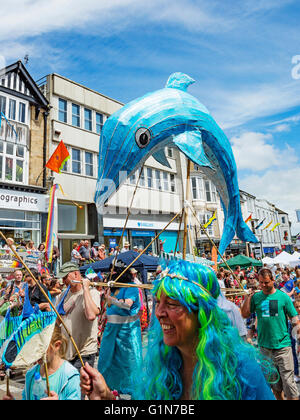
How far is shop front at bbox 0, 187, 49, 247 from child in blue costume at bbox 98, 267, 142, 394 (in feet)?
38.6

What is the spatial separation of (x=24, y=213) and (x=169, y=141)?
42.5ft

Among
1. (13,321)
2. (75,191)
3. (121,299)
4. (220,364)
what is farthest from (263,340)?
(75,191)

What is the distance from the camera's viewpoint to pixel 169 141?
3.51 metres

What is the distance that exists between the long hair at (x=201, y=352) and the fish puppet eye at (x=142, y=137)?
6.10 ft

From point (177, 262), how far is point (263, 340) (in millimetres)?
2586

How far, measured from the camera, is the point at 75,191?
673 inches

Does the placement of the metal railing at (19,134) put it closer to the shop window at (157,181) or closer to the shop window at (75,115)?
the shop window at (75,115)

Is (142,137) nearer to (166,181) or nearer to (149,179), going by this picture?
(149,179)

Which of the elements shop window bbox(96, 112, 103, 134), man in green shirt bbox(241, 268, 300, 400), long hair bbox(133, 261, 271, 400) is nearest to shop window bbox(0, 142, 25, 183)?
shop window bbox(96, 112, 103, 134)

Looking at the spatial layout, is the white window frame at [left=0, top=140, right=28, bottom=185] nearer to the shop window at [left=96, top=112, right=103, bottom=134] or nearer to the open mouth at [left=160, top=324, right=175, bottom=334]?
the shop window at [left=96, top=112, right=103, bottom=134]

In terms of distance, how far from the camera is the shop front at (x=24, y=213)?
14.1 m

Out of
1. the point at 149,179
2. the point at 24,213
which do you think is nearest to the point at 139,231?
the point at 149,179
